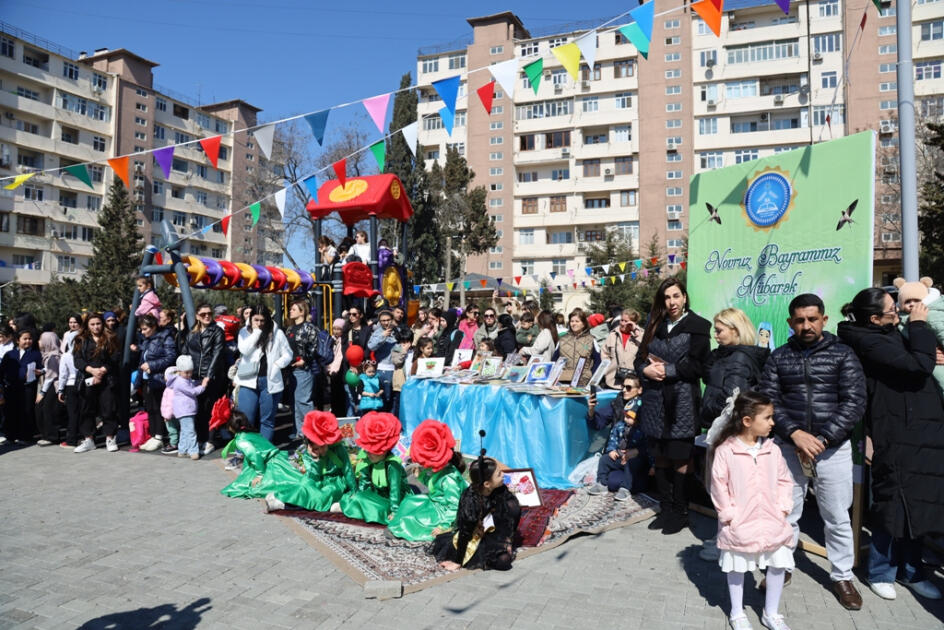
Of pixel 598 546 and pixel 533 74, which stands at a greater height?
pixel 533 74

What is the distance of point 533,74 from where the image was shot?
32.6 feet

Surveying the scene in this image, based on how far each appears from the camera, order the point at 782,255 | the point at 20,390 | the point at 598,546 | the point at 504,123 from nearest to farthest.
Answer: the point at 598,546 < the point at 782,255 < the point at 20,390 < the point at 504,123

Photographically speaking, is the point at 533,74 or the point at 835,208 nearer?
the point at 835,208

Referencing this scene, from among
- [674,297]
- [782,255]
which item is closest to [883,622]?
[674,297]

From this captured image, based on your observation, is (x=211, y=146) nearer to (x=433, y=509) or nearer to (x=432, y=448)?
(x=432, y=448)

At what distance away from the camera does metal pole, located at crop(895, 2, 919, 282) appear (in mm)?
5316

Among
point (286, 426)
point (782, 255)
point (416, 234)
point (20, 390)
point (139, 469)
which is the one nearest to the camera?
point (782, 255)

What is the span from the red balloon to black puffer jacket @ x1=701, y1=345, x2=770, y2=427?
212 inches

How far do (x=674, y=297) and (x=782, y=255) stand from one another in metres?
1.43

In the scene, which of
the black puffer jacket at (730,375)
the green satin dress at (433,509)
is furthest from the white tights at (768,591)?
the green satin dress at (433,509)

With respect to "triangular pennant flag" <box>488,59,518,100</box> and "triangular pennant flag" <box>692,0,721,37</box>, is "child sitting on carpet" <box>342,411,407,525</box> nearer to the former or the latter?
"triangular pennant flag" <box>488,59,518,100</box>

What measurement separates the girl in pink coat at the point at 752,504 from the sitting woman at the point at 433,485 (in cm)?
204

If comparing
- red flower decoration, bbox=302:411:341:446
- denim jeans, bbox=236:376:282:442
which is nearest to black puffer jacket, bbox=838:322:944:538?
red flower decoration, bbox=302:411:341:446

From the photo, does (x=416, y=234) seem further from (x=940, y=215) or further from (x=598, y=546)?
(x=598, y=546)
